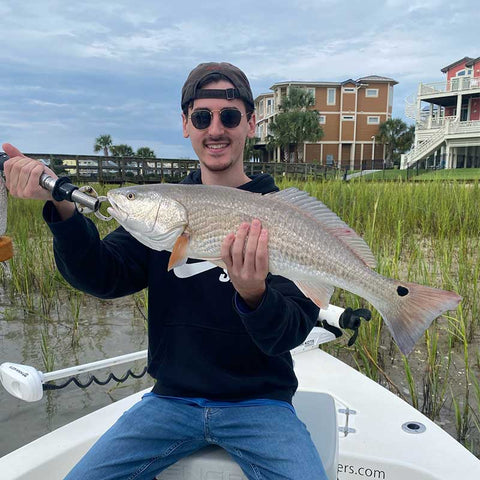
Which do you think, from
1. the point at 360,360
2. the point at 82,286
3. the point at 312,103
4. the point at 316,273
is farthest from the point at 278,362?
the point at 312,103

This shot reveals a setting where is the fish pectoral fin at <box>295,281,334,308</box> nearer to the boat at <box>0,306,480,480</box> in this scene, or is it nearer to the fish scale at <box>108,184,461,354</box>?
the fish scale at <box>108,184,461,354</box>

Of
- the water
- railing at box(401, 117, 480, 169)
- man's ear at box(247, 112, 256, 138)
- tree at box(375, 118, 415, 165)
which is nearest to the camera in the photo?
man's ear at box(247, 112, 256, 138)

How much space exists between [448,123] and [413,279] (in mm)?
37070

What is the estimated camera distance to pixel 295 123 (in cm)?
5241

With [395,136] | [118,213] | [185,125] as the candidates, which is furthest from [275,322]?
[395,136]

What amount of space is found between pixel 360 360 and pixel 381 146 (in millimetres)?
57285

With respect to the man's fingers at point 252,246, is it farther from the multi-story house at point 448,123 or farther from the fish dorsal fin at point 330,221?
the multi-story house at point 448,123

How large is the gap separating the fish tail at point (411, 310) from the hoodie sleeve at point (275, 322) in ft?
1.25

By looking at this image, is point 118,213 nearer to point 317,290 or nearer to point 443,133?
point 317,290

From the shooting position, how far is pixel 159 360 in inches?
85.9

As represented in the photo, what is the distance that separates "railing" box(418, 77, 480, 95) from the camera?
3931 cm

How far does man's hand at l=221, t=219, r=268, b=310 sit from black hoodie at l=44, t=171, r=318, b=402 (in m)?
0.13

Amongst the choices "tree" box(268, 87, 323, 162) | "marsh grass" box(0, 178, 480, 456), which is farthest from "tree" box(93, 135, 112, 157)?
"marsh grass" box(0, 178, 480, 456)

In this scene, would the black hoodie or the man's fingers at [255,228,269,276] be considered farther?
the black hoodie
